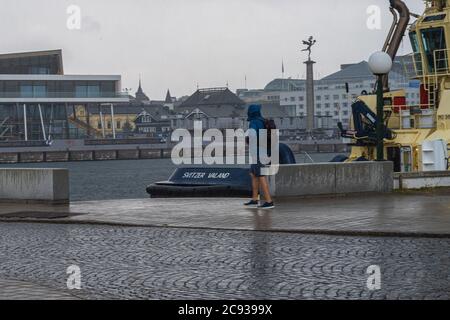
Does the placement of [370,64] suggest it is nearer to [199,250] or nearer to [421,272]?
[199,250]

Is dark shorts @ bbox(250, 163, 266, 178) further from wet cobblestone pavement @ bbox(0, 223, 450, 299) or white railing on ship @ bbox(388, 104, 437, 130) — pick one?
white railing on ship @ bbox(388, 104, 437, 130)

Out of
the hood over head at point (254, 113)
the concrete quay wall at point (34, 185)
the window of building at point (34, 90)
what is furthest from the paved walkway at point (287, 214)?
the window of building at point (34, 90)

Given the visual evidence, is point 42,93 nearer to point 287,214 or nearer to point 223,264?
point 287,214

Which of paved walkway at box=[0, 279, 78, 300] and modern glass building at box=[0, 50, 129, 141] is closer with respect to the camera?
paved walkway at box=[0, 279, 78, 300]

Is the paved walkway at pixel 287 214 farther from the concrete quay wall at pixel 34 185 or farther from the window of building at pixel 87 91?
the window of building at pixel 87 91

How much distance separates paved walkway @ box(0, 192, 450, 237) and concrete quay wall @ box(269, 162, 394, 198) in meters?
0.33

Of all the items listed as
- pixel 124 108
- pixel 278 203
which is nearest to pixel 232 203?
pixel 278 203

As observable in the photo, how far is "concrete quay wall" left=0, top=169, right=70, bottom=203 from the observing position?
17.4m

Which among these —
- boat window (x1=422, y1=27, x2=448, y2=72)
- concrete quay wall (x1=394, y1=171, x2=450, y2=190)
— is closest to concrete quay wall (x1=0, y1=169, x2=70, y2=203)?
concrete quay wall (x1=394, y1=171, x2=450, y2=190)

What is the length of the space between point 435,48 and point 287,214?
1876 cm

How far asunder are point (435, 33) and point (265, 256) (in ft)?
74.5
